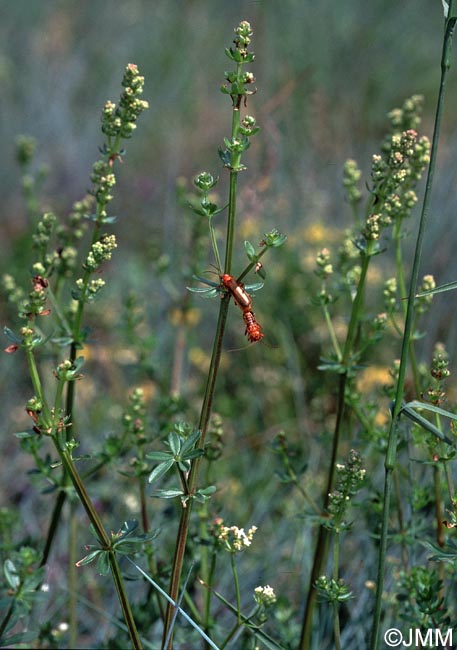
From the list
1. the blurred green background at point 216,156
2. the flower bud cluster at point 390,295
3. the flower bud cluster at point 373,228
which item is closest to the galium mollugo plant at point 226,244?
the flower bud cluster at point 373,228

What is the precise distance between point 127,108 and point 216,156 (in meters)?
3.99

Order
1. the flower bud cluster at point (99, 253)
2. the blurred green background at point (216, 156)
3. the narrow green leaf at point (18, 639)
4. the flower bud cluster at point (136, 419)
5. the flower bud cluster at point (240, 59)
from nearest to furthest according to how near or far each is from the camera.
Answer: the flower bud cluster at point (240, 59), the flower bud cluster at point (99, 253), the narrow green leaf at point (18, 639), the flower bud cluster at point (136, 419), the blurred green background at point (216, 156)

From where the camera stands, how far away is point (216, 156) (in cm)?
552

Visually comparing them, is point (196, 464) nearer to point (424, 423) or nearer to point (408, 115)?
point (424, 423)

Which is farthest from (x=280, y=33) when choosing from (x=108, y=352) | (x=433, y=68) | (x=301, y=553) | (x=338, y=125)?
(x=301, y=553)

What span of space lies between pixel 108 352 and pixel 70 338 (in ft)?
6.21

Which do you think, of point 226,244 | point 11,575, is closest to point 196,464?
point 226,244

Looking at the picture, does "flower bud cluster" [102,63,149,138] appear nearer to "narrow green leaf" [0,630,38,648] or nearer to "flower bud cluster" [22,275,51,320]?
"flower bud cluster" [22,275,51,320]

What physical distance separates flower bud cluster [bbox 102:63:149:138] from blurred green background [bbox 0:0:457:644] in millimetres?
737

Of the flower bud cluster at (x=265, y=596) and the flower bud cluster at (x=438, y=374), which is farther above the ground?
the flower bud cluster at (x=438, y=374)

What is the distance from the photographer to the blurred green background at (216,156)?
3408mm

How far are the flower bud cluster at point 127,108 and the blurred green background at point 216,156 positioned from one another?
29.0 inches

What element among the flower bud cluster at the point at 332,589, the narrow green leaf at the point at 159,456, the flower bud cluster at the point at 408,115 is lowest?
the flower bud cluster at the point at 332,589

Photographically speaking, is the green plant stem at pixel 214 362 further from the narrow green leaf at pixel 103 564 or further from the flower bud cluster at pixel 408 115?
the flower bud cluster at pixel 408 115
